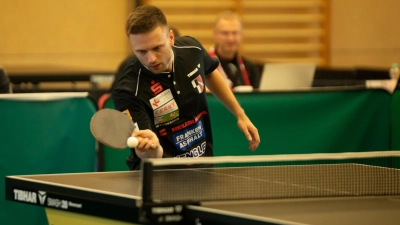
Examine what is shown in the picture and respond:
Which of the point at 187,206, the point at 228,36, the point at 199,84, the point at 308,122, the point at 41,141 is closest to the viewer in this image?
the point at 187,206

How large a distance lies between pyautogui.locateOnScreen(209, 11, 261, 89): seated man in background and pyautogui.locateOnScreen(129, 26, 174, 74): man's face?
10.0ft

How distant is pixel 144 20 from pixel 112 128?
0.51 metres

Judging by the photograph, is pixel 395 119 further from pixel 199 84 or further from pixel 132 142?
pixel 132 142

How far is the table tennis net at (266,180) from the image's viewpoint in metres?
2.34

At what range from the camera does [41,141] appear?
4246 millimetres

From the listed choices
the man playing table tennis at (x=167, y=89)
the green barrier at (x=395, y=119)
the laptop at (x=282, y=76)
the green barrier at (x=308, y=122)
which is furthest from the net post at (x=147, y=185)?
the laptop at (x=282, y=76)

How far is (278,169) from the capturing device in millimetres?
3100

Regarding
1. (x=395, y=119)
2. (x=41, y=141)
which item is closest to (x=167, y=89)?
(x=41, y=141)

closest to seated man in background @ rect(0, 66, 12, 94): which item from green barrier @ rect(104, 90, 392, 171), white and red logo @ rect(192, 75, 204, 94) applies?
green barrier @ rect(104, 90, 392, 171)

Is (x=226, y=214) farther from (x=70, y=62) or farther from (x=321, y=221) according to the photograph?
(x=70, y=62)

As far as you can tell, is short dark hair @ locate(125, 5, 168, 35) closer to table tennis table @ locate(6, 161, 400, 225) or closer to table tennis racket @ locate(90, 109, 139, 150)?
table tennis racket @ locate(90, 109, 139, 150)

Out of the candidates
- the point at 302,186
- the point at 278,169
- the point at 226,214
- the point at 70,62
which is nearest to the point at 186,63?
the point at 278,169

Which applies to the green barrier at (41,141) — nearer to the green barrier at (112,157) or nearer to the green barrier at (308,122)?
the green barrier at (112,157)

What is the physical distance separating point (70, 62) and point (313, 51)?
3136 millimetres
